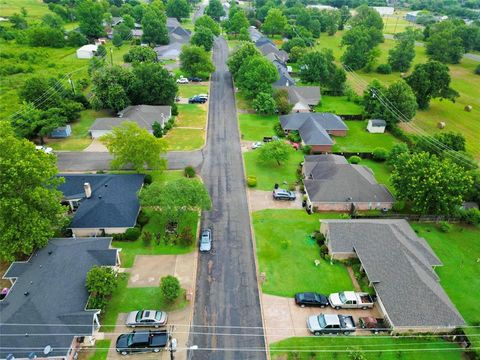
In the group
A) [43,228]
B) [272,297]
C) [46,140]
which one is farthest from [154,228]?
[46,140]

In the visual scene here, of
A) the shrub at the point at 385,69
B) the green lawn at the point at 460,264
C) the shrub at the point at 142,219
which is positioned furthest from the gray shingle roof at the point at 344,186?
the shrub at the point at 385,69

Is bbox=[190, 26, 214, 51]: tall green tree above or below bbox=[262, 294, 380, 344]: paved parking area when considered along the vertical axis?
above

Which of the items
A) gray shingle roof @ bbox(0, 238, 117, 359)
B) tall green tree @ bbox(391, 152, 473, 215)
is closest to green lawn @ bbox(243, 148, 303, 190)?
tall green tree @ bbox(391, 152, 473, 215)

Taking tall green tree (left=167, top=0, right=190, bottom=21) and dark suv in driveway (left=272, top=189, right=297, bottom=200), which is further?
tall green tree (left=167, top=0, right=190, bottom=21)

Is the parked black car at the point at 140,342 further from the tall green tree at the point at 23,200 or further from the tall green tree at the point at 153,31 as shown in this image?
the tall green tree at the point at 153,31

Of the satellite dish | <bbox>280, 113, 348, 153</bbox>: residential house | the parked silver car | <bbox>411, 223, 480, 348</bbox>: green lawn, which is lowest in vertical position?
<bbox>411, 223, 480, 348</bbox>: green lawn

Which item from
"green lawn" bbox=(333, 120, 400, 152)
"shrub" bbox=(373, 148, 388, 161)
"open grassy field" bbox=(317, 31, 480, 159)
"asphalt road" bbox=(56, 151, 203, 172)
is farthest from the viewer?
"open grassy field" bbox=(317, 31, 480, 159)

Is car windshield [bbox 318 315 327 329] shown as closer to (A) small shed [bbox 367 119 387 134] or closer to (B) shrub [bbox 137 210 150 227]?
(B) shrub [bbox 137 210 150 227]
